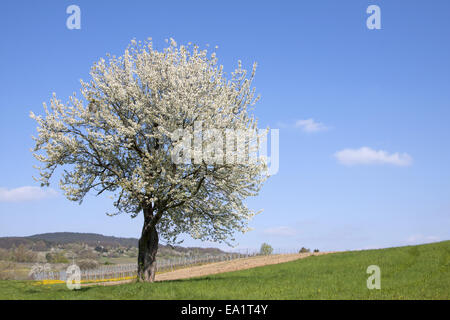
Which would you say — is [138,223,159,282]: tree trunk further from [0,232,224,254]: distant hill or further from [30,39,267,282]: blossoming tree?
[0,232,224,254]: distant hill

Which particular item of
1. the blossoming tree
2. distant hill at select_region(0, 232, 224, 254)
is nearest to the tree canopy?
the blossoming tree

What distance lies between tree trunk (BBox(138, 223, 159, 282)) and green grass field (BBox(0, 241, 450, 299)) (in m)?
2.39

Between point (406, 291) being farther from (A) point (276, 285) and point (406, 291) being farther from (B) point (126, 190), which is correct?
(B) point (126, 190)

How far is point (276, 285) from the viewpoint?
27.1 m

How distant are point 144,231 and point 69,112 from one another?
381 inches

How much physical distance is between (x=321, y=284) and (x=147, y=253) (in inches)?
469

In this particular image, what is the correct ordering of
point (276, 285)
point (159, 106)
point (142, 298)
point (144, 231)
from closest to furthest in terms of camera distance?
point (142, 298), point (276, 285), point (159, 106), point (144, 231)

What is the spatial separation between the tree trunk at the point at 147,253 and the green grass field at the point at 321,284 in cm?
239

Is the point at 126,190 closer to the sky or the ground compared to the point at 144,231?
closer to the sky

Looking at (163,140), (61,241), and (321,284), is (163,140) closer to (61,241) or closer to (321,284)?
(321,284)

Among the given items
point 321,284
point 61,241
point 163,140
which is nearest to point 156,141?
point 163,140

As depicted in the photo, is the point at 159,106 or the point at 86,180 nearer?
the point at 159,106
